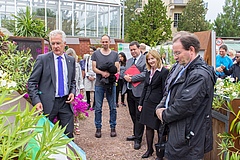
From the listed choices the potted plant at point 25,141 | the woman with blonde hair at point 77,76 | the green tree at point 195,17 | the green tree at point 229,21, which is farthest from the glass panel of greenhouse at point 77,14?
the green tree at point 229,21

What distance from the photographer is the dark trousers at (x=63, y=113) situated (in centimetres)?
330

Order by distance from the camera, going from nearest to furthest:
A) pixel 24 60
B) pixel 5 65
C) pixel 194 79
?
pixel 194 79, pixel 5 65, pixel 24 60

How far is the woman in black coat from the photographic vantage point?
157 inches

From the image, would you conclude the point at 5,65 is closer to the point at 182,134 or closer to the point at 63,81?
the point at 63,81

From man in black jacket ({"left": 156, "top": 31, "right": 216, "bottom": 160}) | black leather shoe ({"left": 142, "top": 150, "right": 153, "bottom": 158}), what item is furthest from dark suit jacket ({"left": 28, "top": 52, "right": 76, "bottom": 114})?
black leather shoe ({"left": 142, "top": 150, "right": 153, "bottom": 158})

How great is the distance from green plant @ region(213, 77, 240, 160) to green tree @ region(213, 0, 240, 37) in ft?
122

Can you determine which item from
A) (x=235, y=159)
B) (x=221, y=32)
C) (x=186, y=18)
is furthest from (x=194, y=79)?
(x=221, y=32)

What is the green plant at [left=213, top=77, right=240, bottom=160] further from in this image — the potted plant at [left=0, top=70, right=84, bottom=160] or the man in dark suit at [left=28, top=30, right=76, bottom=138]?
the potted plant at [left=0, top=70, right=84, bottom=160]

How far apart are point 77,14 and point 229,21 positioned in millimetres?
27433

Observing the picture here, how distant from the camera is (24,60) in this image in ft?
13.4

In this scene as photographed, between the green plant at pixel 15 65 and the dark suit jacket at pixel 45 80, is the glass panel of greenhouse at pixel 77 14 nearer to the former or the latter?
the green plant at pixel 15 65

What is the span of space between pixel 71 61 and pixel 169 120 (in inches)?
61.1

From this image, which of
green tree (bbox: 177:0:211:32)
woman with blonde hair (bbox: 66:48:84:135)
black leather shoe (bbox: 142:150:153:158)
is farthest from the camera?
green tree (bbox: 177:0:211:32)

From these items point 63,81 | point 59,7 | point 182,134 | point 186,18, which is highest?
point 186,18
